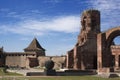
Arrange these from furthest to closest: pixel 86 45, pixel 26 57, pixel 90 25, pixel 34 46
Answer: pixel 34 46 < pixel 26 57 < pixel 90 25 < pixel 86 45

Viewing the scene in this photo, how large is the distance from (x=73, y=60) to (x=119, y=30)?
11.3 metres

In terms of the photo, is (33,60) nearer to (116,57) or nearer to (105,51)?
(116,57)

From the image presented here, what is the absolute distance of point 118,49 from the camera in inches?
1817

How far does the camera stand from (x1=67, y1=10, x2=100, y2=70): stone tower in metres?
43.5

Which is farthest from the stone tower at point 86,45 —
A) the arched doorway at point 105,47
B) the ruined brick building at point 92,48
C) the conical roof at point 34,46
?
the conical roof at point 34,46

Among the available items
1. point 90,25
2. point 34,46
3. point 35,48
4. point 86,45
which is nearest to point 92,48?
point 86,45

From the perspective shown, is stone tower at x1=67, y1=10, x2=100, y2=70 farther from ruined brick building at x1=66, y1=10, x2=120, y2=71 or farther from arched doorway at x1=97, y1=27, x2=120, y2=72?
arched doorway at x1=97, y1=27, x2=120, y2=72

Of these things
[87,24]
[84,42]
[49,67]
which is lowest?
[49,67]

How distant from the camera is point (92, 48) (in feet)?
145

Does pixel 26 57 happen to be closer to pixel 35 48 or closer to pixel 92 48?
pixel 35 48

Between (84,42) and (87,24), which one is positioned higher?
(87,24)

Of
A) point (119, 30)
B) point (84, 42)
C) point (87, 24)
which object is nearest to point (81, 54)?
point (84, 42)

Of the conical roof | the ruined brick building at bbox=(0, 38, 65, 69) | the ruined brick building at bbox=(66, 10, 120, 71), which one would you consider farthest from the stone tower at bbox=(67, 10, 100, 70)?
the conical roof

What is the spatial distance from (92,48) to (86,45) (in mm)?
965
